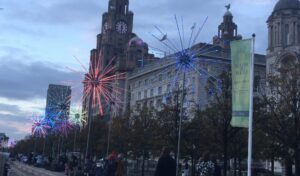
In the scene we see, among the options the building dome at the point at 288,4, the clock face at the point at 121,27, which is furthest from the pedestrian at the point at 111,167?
the clock face at the point at 121,27

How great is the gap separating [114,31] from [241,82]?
14528cm

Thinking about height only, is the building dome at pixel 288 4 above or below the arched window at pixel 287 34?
above

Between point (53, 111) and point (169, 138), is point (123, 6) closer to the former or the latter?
point (53, 111)

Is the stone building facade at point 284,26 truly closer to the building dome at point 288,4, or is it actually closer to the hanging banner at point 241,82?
the building dome at point 288,4

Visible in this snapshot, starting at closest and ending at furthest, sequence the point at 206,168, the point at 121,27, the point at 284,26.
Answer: the point at 206,168 → the point at 284,26 → the point at 121,27

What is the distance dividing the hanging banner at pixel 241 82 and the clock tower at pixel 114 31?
137 m

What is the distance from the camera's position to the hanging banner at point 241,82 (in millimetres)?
18656

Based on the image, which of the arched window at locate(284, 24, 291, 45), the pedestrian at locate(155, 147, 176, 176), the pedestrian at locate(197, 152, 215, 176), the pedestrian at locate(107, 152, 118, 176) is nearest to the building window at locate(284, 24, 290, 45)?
the arched window at locate(284, 24, 291, 45)

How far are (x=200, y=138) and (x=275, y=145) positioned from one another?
29.5 feet

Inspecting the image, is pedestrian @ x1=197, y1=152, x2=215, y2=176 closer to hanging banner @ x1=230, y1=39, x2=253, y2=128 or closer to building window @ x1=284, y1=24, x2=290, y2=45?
hanging banner @ x1=230, y1=39, x2=253, y2=128

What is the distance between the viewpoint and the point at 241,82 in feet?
62.2

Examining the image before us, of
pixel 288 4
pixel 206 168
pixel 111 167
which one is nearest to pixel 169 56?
pixel 111 167

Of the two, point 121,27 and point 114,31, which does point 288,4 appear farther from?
point 121,27

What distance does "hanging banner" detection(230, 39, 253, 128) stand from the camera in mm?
18656
